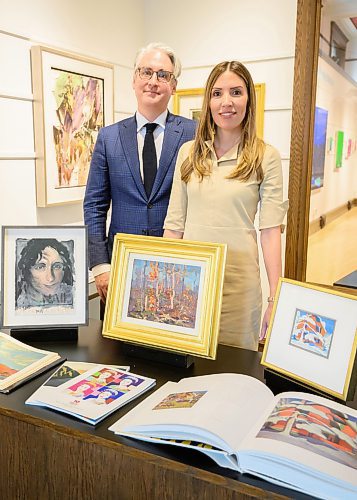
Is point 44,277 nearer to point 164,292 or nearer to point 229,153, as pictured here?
point 164,292

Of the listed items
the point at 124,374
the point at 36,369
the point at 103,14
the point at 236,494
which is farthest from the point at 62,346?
the point at 103,14

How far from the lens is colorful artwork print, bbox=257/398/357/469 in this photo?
34.0 inches

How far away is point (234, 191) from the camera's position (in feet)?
5.01

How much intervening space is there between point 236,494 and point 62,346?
2.43ft

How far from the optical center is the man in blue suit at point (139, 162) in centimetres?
187

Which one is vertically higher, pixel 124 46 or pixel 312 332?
pixel 124 46

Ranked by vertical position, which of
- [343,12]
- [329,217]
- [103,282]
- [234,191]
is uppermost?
[343,12]

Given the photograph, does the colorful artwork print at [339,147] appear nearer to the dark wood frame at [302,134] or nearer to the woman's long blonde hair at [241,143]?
the dark wood frame at [302,134]

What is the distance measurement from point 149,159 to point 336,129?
1.79 m

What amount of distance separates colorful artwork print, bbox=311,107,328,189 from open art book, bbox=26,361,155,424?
92.2 inches

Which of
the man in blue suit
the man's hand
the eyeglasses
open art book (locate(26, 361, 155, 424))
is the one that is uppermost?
the eyeglasses

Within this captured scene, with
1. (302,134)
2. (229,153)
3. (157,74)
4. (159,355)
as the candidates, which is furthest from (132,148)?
(302,134)

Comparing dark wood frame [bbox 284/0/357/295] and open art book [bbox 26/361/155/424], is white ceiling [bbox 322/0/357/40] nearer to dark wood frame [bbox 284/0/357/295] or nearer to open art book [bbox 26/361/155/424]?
dark wood frame [bbox 284/0/357/295]

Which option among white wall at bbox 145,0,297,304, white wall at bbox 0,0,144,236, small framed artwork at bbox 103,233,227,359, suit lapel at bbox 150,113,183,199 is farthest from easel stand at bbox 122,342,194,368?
white wall at bbox 145,0,297,304
